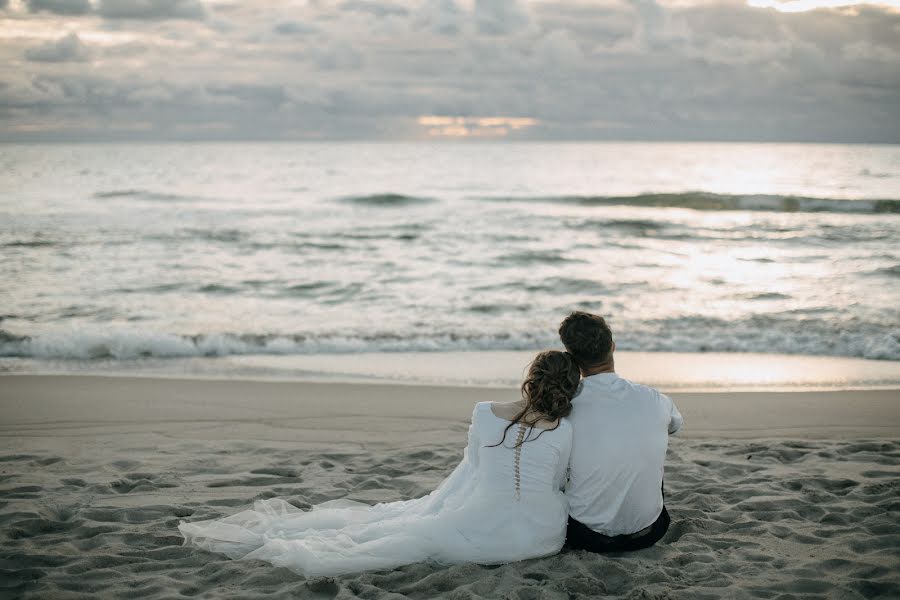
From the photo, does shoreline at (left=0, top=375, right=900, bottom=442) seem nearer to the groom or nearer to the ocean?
the ocean

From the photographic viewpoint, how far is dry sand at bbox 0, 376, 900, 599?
3762mm

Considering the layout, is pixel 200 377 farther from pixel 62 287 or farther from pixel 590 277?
pixel 590 277

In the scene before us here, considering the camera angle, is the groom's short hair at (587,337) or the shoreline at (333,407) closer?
the groom's short hair at (587,337)

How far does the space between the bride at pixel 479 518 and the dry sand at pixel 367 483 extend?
0.10 meters

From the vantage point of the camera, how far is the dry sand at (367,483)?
376 cm

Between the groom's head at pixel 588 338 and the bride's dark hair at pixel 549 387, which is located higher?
the groom's head at pixel 588 338

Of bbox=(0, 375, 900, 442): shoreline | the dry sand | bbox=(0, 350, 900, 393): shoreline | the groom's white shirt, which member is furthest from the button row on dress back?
bbox=(0, 350, 900, 393): shoreline

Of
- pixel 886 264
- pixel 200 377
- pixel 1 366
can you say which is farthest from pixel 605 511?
pixel 886 264

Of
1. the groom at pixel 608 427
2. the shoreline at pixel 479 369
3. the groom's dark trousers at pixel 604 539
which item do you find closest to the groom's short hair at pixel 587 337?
the groom at pixel 608 427

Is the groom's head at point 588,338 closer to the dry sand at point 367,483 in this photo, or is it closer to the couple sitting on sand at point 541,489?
the couple sitting on sand at point 541,489

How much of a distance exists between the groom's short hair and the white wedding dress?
1.21ft

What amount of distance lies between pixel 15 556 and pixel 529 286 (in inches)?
485

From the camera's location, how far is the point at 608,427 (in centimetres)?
376

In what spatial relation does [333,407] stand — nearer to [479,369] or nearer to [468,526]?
[479,369]
